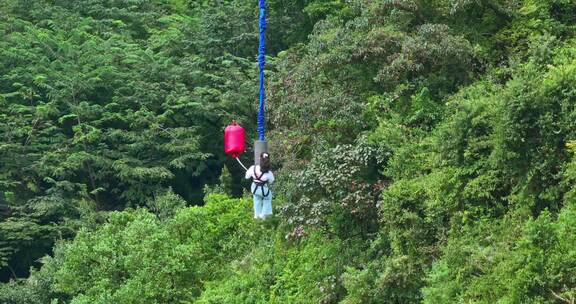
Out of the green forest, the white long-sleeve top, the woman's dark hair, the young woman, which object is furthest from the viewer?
the white long-sleeve top

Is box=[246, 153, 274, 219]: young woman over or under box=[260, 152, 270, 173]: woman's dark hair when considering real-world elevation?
under

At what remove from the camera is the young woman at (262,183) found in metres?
8.85

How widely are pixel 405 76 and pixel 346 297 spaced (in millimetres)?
3363

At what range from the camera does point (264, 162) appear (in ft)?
28.9

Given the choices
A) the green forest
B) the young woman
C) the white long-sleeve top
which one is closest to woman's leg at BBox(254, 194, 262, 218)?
the young woman

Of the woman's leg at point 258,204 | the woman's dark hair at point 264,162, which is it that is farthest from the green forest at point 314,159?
the woman's dark hair at point 264,162

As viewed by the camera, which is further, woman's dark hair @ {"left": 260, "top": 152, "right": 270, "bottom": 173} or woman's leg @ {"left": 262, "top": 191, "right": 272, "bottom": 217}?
woman's leg @ {"left": 262, "top": 191, "right": 272, "bottom": 217}

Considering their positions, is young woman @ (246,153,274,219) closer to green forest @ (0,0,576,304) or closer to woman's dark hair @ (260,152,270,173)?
woman's dark hair @ (260,152,270,173)

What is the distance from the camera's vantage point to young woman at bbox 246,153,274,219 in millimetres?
8852

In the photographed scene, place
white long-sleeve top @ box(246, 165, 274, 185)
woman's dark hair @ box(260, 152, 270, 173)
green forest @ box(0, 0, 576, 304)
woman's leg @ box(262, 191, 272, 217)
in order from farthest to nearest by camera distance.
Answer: woman's leg @ box(262, 191, 272, 217) < white long-sleeve top @ box(246, 165, 274, 185) < woman's dark hair @ box(260, 152, 270, 173) < green forest @ box(0, 0, 576, 304)

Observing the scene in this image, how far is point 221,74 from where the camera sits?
18.3 metres

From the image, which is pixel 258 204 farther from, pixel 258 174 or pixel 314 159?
pixel 314 159

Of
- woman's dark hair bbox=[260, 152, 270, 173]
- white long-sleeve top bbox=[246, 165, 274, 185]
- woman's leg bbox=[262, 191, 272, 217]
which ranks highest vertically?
woman's dark hair bbox=[260, 152, 270, 173]

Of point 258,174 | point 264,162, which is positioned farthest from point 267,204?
point 264,162
